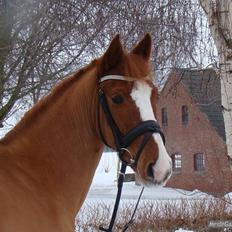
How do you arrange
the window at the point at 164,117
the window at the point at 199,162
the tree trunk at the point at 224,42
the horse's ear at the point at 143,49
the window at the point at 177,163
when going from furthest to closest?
1. the window at the point at 164,117
2. the window at the point at 177,163
3. the window at the point at 199,162
4. the tree trunk at the point at 224,42
5. the horse's ear at the point at 143,49

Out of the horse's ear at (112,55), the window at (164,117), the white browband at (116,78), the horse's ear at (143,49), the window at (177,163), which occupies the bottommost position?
the window at (177,163)

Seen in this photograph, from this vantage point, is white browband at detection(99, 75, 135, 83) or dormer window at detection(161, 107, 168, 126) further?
dormer window at detection(161, 107, 168, 126)

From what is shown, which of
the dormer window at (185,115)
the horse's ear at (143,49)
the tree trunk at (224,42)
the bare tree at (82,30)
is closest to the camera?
the horse's ear at (143,49)

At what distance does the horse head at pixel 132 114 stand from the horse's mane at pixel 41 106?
15 cm

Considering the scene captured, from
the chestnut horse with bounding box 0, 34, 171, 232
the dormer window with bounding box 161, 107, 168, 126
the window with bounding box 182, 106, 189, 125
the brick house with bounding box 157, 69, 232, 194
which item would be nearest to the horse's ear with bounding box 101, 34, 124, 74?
the chestnut horse with bounding box 0, 34, 171, 232

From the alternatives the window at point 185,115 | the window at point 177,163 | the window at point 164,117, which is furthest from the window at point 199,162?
the window at point 164,117

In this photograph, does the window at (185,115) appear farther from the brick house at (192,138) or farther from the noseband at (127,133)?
the noseband at (127,133)

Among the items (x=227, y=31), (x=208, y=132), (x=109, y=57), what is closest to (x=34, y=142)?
(x=109, y=57)

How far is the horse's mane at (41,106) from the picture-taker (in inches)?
111

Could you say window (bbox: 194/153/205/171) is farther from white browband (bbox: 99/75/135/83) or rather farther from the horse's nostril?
the horse's nostril

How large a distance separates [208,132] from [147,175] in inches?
1027

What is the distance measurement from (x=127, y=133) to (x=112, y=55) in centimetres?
46

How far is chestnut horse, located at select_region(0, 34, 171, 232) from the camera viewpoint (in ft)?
8.51

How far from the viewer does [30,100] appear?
986 centimetres
